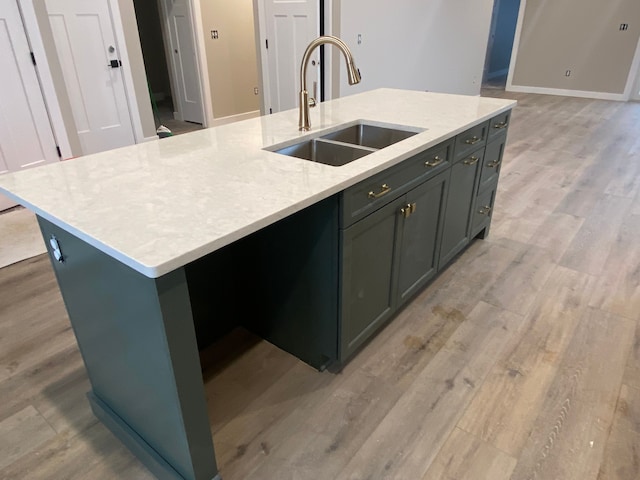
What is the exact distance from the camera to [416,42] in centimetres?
580

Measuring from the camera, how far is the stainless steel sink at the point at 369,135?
7.28ft

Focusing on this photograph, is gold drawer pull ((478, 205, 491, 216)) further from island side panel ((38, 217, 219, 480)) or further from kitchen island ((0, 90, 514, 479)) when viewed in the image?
island side panel ((38, 217, 219, 480))

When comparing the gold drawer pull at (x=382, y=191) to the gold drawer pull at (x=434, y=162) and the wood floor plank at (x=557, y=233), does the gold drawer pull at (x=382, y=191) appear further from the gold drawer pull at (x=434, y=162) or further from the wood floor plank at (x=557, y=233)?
the wood floor plank at (x=557, y=233)

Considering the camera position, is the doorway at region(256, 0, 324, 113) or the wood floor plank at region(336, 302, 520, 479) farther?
the doorway at region(256, 0, 324, 113)

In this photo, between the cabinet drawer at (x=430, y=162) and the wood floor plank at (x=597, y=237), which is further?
the wood floor plank at (x=597, y=237)

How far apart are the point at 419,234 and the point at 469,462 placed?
3.26 ft

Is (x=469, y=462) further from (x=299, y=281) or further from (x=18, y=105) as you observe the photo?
(x=18, y=105)

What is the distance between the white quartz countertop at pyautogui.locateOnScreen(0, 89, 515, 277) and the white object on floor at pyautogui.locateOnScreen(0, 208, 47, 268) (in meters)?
1.60

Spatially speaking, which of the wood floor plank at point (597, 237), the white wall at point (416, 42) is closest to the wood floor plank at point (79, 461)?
the wood floor plank at point (597, 237)

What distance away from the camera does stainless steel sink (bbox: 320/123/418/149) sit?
7.28 feet

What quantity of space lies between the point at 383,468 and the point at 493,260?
1716 millimetres

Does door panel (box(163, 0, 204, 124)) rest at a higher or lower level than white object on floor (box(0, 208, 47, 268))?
higher

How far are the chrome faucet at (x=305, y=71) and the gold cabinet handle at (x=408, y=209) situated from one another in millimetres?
575

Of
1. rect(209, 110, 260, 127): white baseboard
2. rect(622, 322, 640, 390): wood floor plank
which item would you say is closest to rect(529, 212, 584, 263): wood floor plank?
rect(622, 322, 640, 390): wood floor plank
